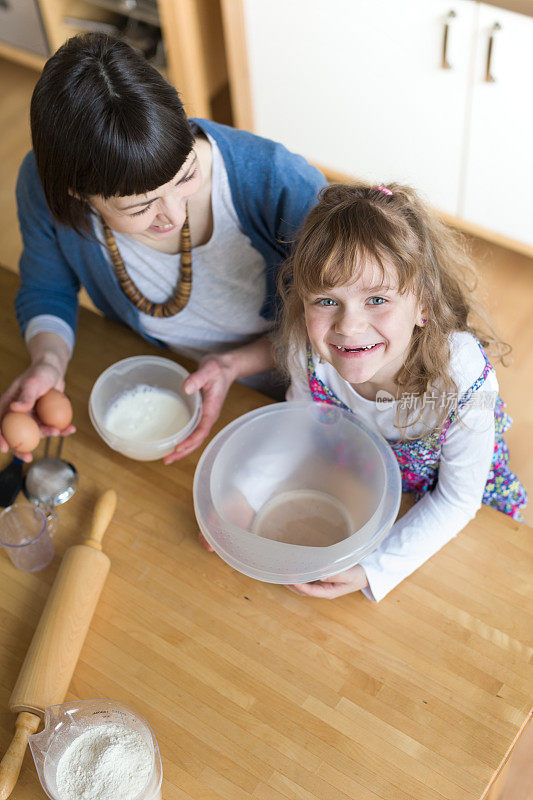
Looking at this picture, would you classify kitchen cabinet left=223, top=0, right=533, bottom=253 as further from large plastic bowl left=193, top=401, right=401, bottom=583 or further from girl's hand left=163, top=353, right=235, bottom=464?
large plastic bowl left=193, top=401, right=401, bottom=583

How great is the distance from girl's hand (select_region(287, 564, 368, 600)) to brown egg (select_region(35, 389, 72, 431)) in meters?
0.42

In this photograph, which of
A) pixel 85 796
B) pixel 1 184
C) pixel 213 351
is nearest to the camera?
pixel 85 796

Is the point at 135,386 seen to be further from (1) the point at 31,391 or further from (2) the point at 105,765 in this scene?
(2) the point at 105,765

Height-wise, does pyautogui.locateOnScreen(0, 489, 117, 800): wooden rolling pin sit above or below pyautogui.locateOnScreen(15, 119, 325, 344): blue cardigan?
below

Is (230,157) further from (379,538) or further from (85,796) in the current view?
(85,796)

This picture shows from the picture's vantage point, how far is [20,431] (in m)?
1.12

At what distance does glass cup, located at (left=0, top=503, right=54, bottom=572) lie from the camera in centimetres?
106

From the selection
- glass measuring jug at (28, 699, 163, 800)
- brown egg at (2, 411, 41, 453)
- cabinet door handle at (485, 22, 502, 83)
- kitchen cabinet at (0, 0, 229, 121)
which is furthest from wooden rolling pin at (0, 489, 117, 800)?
kitchen cabinet at (0, 0, 229, 121)

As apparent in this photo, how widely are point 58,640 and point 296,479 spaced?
0.40 meters

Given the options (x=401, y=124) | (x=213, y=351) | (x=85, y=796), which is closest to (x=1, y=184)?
(x=401, y=124)

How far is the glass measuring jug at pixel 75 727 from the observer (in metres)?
0.85

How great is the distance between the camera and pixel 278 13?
7.12ft

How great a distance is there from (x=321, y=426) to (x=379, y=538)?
218 millimetres

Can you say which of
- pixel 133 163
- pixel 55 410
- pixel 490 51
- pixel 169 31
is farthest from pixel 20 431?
pixel 169 31
